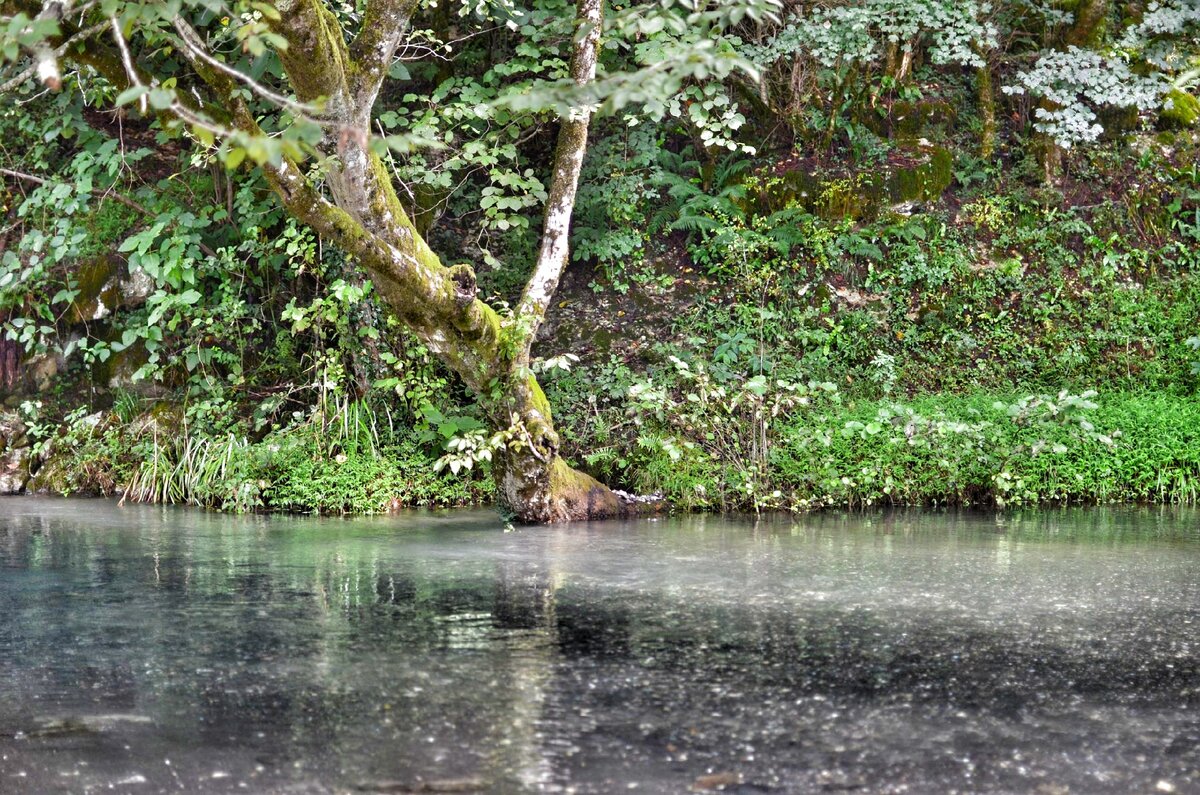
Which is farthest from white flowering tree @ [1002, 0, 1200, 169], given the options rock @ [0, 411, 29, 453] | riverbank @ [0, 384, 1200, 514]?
rock @ [0, 411, 29, 453]

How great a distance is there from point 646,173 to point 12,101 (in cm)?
671

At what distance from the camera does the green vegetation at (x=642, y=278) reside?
9648 mm

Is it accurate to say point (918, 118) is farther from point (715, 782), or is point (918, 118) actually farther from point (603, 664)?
point (715, 782)

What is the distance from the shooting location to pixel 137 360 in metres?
11.4

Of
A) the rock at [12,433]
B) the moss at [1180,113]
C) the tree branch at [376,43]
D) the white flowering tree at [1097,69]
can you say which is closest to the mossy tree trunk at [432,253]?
the tree branch at [376,43]

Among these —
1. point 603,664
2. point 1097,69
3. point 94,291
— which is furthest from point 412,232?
point 1097,69

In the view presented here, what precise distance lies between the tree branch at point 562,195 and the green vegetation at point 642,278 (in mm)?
31

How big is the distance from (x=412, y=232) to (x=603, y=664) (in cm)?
427

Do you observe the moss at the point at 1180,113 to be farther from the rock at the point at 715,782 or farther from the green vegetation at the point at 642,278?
the rock at the point at 715,782

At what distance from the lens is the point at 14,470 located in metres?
11.3

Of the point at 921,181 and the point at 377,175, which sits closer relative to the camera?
the point at 377,175

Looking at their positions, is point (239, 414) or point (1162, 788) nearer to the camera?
point (1162, 788)

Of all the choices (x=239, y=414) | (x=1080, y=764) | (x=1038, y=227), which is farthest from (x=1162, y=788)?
(x=1038, y=227)

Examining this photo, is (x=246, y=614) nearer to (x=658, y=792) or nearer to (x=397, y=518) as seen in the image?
(x=658, y=792)
